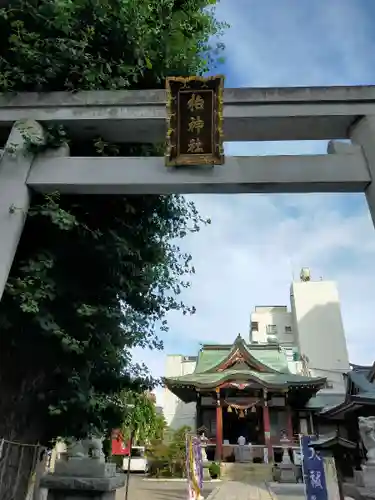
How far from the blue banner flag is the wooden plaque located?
22.2ft

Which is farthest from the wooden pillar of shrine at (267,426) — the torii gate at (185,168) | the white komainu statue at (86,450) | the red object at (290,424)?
the torii gate at (185,168)

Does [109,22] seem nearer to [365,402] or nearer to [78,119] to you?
[78,119]

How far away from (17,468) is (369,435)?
686 cm

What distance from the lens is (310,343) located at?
36.6 meters

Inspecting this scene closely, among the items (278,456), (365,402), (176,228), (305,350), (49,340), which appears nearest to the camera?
(49,340)

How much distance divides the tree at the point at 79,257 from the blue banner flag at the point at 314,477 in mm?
4617

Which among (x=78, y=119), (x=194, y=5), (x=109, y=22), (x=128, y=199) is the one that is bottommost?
(x=128, y=199)

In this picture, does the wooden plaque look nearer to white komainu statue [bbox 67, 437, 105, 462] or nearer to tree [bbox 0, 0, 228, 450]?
tree [bbox 0, 0, 228, 450]

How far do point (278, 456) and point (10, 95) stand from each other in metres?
21.2

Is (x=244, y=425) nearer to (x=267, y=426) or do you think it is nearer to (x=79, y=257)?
(x=267, y=426)

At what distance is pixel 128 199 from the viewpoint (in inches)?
225

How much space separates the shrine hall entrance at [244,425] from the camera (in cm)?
2278

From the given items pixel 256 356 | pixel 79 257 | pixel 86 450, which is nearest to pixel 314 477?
pixel 86 450

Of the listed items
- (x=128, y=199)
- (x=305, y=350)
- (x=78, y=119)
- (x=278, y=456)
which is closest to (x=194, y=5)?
(x=78, y=119)
